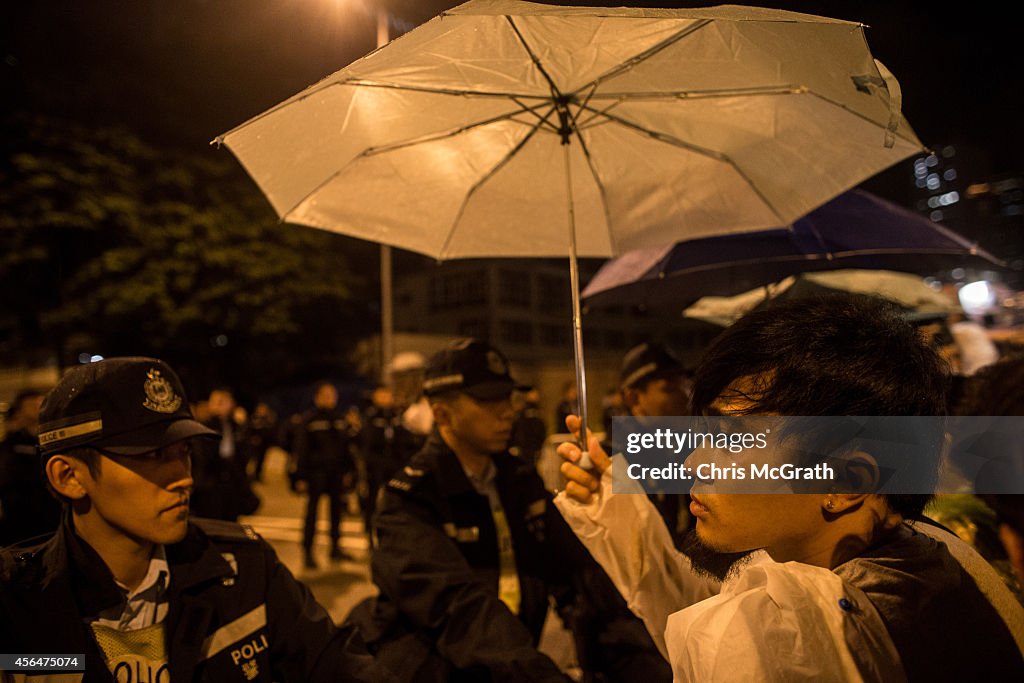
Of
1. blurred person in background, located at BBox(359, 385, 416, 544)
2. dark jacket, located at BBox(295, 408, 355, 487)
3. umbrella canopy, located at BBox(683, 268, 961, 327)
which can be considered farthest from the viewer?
blurred person in background, located at BBox(359, 385, 416, 544)

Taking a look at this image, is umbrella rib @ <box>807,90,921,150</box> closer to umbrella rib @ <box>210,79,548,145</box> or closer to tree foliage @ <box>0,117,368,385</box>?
umbrella rib @ <box>210,79,548,145</box>

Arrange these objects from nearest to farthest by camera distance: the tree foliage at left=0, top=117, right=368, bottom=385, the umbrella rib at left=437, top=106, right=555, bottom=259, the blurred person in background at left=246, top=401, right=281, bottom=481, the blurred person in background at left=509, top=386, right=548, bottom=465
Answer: the umbrella rib at left=437, top=106, right=555, bottom=259, the blurred person in background at left=509, top=386, right=548, bottom=465, the blurred person in background at left=246, top=401, right=281, bottom=481, the tree foliage at left=0, top=117, right=368, bottom=385

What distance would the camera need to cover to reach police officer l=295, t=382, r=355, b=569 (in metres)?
8.01

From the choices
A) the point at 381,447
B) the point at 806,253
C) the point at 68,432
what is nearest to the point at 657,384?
the point at 806,253

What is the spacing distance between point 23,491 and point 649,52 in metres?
4.36

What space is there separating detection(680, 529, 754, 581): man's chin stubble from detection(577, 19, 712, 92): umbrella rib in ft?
4.62

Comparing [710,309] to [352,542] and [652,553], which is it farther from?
[352,542]

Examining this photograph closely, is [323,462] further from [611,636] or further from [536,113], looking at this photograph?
[536,113]

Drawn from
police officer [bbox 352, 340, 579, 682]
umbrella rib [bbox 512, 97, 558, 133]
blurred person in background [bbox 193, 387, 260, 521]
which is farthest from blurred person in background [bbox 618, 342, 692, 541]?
blurred person in background [bbox 193, 387, 260, 521]

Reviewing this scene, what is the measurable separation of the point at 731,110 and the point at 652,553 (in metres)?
1.70

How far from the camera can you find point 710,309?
6008 millimetres

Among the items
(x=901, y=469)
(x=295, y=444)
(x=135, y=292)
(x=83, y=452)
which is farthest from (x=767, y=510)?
(x=135, y=292)

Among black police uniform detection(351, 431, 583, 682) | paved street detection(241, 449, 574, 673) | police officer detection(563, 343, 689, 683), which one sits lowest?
paved street detection(241, 449, 574, 673)

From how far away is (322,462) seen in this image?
8383 millimetres
